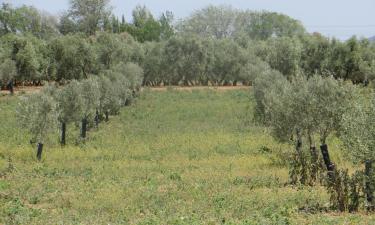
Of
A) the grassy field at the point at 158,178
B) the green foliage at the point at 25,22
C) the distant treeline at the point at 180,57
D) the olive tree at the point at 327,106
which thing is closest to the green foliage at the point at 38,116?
the grassy field at the point at 158,178

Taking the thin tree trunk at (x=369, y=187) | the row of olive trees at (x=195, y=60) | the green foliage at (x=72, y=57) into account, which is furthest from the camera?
the row of olive trees at (x=195, y=60)

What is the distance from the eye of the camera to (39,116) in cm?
4053

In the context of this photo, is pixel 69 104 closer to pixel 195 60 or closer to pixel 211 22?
pixel 195 60

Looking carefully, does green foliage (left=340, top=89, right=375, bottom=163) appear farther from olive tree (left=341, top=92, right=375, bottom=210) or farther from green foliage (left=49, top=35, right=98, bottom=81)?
green foliage (left=49, top=35, right=98, bottom=81)

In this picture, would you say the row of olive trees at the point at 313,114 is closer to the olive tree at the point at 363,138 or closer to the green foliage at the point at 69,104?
the olive tree at the point at 363,138

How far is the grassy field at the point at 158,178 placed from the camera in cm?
2208

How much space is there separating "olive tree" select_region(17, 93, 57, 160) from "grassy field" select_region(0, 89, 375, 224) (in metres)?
2.09

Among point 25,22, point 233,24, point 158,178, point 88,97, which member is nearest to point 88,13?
point 25,22

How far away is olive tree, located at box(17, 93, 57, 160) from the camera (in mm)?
40312

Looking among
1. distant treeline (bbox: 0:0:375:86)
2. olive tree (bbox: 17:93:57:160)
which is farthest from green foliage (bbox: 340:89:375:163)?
distant treeline (bbox: 0:0:375:86)

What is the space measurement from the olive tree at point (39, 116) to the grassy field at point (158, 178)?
2.09 m

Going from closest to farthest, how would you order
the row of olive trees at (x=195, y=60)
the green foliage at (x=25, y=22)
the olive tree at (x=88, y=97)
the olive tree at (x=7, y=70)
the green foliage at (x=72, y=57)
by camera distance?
the olive tree at (x=88, y=97), the olive tree at (x=7, y=70), the green foliage at (x=72, y=57), the row of olive trees at (x=195, y=60), the green foliage at (x=25, y=22)

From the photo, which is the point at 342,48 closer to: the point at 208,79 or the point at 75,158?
the point at 208,79

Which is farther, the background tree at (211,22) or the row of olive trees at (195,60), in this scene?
the background tree at (211,22)
